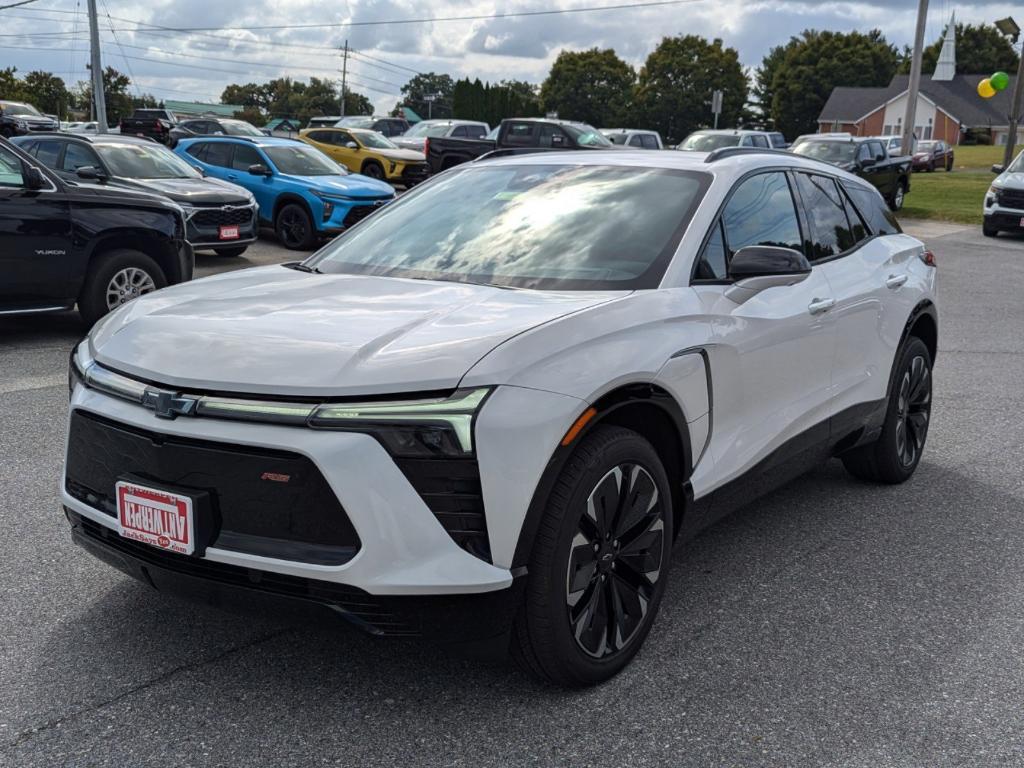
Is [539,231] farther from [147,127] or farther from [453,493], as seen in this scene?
[147,127]

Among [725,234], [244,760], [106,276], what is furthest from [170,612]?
[106,276]

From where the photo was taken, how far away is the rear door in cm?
852

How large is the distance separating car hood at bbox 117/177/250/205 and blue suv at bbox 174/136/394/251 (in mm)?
1649

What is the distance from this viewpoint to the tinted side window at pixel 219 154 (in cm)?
1756

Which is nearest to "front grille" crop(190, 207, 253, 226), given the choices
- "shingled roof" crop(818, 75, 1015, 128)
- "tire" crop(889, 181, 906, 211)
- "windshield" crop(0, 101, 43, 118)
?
"tire" crop(889, 181, 906, 211)

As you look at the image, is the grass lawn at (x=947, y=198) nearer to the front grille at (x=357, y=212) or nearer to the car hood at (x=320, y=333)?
the front grille at (x=357, y=212)

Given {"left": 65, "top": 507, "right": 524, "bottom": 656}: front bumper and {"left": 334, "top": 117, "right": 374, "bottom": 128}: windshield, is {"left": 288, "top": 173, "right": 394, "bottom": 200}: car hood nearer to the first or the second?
{"left": 65, "top": 507, "right": 524, "bottom": 656}: front bumper

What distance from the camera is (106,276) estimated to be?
9242 mm

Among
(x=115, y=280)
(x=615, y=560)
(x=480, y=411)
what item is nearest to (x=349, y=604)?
(x=480, y=411)

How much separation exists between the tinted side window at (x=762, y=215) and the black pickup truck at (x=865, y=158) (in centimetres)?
2022

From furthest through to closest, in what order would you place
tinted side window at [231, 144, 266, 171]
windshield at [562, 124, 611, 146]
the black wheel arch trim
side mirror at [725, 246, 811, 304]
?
windshield at [562, 124, 611, 146] → tinted side window at [231, 144, 266, 171] → side mirror at [725, 246, 811, 304] → the black wheel arch trim

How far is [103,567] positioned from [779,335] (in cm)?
271

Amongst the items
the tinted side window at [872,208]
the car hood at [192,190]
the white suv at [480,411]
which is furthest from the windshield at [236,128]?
the white suv at [480,411]

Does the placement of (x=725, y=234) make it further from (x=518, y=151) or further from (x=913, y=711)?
(x=913, y=711)
